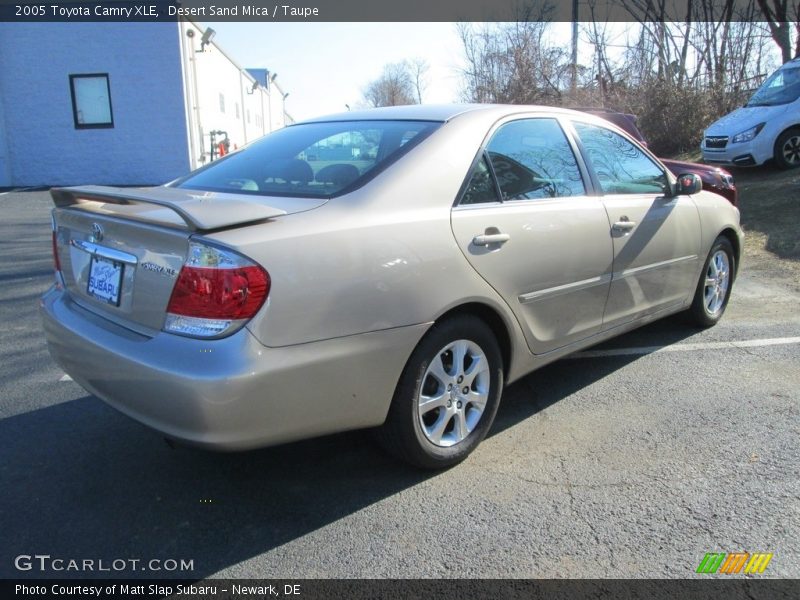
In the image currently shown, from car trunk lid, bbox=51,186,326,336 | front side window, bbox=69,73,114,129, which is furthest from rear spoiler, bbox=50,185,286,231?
front side window, bbox=69,73,114,129

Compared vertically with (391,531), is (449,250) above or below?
above

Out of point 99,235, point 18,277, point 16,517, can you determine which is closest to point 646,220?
point 99,235

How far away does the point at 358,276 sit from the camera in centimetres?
254

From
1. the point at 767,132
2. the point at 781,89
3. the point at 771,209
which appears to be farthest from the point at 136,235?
the point at 781,89

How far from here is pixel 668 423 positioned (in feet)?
11.6

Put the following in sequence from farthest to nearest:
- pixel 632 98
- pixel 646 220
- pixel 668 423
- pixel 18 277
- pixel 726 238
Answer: pixel 632 98
pixel 18 277
pixel 726 238
pixel 646 220
pixel 668 423

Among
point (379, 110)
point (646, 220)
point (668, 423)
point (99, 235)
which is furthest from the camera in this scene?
point (646, 220)

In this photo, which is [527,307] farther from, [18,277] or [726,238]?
[18,277]

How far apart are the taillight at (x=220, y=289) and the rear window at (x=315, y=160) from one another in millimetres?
654

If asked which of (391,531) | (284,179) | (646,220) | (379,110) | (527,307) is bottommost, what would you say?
(391,531)

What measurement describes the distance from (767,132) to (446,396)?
11.6 m

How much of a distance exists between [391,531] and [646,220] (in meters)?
2.59

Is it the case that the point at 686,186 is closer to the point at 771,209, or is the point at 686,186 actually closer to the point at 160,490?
the point at 160,490

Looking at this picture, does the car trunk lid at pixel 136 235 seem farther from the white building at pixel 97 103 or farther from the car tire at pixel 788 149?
the white building at pixel 97 103
